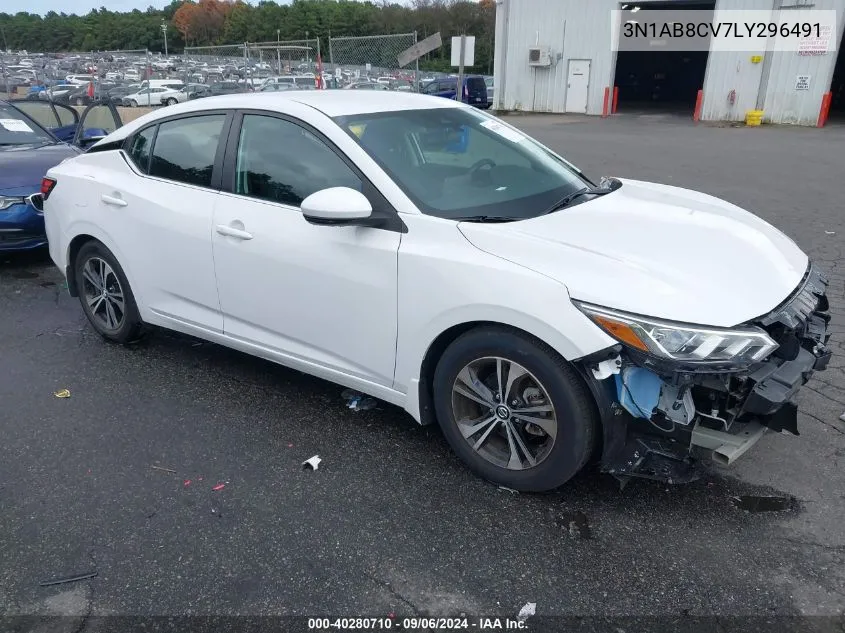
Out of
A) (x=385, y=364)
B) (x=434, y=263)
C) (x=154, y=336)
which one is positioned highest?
(x=434, y=263)

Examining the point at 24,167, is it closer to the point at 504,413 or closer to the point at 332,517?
the point at 332,517

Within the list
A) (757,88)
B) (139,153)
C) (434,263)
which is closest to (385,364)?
(434,263)

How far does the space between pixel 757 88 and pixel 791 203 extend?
634 inches

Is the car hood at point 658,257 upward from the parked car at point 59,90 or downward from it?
upward

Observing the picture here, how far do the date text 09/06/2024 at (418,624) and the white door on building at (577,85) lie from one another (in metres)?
26.8

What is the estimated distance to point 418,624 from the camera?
2.36 meters

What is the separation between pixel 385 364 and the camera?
322 cm

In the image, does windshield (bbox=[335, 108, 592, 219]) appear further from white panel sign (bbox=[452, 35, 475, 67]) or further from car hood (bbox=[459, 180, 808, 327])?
white panel sign (bbox=[452, 35, 475, 67])

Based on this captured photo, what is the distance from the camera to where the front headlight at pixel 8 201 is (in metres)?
6.27

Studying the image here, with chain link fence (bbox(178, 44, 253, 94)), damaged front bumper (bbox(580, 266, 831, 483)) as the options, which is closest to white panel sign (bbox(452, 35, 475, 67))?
chain link fence (bbox(178, 44, 253, 94))

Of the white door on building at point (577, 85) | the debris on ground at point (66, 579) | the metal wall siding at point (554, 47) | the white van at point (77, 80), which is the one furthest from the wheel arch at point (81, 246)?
the white door on building at point (577, 85)

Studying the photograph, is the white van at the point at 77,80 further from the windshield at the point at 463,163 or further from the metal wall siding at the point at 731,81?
the windshield at the point at 463,163

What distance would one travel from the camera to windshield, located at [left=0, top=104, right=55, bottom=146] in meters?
7.57

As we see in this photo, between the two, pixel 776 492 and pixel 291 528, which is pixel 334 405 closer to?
pixel 291 528
